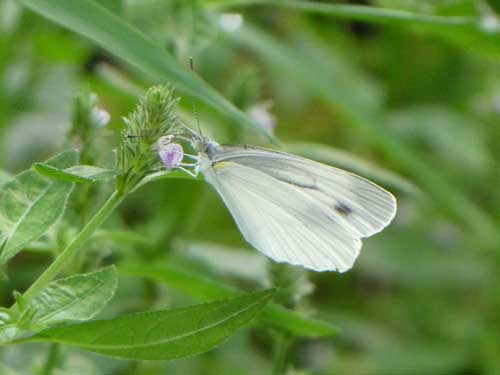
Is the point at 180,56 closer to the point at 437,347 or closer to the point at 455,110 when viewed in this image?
the point at 437,347

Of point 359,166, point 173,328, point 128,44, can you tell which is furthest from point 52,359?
point 359,166

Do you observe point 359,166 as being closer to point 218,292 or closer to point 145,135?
point 218,292

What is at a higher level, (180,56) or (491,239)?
(491,239)

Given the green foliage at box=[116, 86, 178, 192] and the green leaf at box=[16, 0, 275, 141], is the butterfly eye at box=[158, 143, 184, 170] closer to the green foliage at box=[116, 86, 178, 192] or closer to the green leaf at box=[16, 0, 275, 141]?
the green foliage at box=[116, 86, 178, 192]

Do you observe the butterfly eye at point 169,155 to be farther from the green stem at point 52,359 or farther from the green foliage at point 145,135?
the green stem at point 52,359

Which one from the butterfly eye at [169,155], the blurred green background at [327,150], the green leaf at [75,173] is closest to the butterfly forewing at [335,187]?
the blurred green background at [327,150]

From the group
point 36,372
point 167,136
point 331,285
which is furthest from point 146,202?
point 167,136
